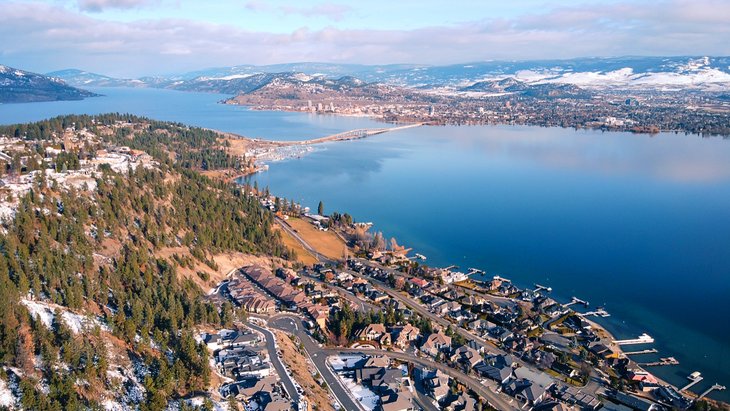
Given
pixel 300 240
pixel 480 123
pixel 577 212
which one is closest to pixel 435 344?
pixel 300 240

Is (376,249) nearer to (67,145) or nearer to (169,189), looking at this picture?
(169,189)

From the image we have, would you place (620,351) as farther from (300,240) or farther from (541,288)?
(300,240)

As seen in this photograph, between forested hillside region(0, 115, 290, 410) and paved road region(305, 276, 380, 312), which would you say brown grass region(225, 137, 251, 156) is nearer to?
forested hillside region(0, 115, 290, 410)

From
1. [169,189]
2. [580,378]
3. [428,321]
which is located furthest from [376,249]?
[580,378]

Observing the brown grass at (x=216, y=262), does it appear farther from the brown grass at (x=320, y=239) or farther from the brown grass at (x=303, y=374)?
the brown grass at (x=303, y=374)

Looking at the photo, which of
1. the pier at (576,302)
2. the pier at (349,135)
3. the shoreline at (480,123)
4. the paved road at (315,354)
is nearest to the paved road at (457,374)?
the paved road at (315,354)
